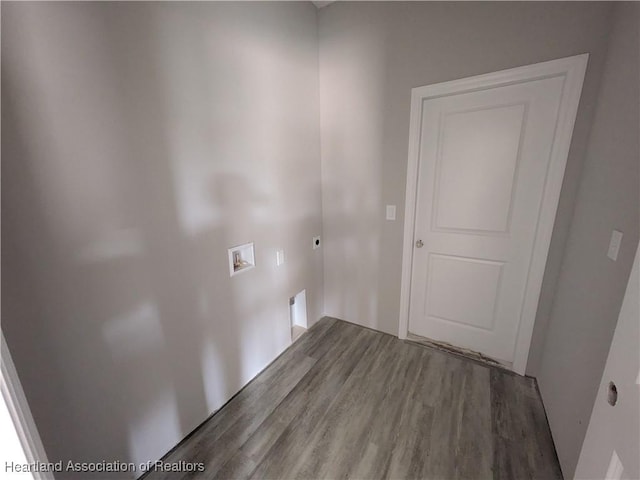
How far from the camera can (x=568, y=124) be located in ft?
4.80

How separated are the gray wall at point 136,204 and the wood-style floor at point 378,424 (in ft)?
0.81

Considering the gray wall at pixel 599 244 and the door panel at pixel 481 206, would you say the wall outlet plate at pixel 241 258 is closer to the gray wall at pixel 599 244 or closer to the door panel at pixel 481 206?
the door panel at pixel 481 206

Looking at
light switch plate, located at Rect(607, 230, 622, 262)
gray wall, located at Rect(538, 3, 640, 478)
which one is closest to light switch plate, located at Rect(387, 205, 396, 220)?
gray wall, located at Rect(538, 3, 640, 478)

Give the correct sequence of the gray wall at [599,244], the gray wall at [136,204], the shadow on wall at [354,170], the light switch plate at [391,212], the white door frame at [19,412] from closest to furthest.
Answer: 1. the white door frame at [19,412]
2. the gray wall at [136,204]
3. the gray wall at [599,244]
4. the shadow on wall at [354,170]
5. the light switch plate at [391,212]

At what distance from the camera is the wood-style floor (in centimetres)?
132

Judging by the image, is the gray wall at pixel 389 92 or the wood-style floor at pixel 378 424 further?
the gray wall at pixel 389 92

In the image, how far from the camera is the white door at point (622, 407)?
578 millimetres

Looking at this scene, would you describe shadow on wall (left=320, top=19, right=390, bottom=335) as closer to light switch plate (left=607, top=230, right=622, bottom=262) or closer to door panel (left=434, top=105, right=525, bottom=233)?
door panel (left=434, top=105, right=525, bottom=233)

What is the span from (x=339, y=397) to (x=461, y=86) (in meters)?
2.24

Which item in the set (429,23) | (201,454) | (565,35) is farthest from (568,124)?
(201,454)

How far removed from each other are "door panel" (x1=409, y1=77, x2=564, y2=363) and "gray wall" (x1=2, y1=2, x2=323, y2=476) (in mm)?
1187

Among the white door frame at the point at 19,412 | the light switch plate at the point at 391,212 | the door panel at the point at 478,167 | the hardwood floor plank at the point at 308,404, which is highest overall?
the door panel at the point at 478,167

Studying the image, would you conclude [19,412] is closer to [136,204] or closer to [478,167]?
[136,204]

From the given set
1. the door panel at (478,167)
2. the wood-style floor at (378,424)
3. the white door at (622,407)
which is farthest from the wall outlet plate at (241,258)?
the white door at (622,407)
